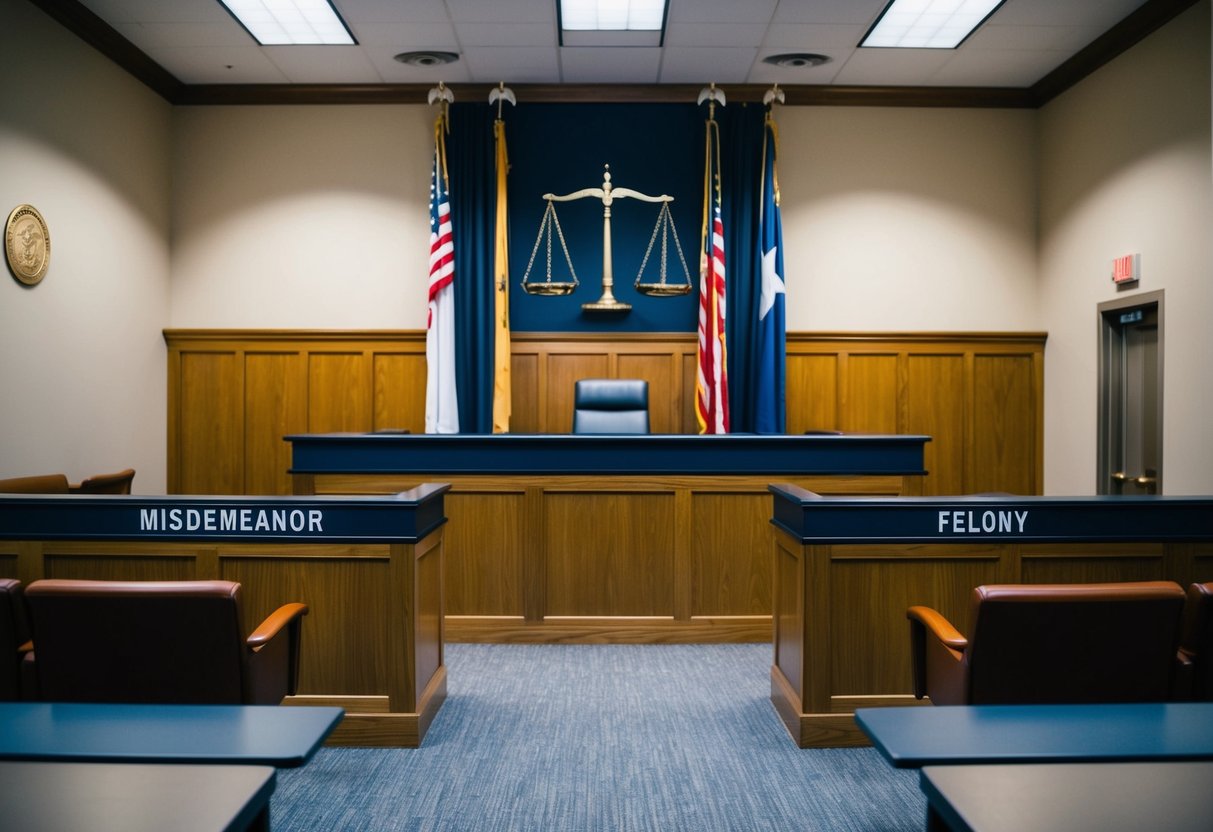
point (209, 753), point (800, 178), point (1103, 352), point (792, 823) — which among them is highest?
point (800, 178)

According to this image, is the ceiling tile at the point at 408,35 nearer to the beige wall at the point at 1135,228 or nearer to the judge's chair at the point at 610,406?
the judge's chair at the point at 610,406

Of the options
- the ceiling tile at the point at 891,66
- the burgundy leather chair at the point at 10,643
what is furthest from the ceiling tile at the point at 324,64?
the burgundy leather chair at the point at 10,643

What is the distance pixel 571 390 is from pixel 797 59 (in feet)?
9.21

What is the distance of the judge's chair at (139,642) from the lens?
1.99 m

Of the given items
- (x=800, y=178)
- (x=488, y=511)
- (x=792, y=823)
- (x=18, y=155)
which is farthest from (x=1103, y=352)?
(x=18, y=155)

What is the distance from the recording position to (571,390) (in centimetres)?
652

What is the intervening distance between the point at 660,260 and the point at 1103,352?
3080 mm

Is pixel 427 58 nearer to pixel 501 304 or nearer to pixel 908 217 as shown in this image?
pixel 501 304

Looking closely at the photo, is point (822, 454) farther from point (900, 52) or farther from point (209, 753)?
point (209, 753)

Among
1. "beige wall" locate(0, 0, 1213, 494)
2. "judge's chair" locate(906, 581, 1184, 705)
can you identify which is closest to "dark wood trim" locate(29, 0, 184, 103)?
"beige wall" locate(0, 0, 1213, 494)

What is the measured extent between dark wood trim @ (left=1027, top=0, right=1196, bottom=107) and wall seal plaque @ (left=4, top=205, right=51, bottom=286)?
6.43 metres

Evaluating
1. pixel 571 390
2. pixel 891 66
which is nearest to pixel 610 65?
pixel 891 66

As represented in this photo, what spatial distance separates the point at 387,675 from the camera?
2.98 metres

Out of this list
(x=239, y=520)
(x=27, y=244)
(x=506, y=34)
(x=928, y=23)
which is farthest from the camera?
(x=506, y=34)
